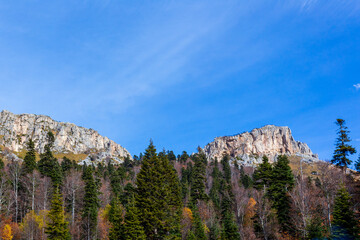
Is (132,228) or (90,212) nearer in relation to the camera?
(132,228)

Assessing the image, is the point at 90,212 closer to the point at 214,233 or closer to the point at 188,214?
the point at 188,214

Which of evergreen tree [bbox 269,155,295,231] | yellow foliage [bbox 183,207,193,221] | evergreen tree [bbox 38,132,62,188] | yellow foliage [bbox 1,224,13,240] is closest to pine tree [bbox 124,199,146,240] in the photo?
yellow foliage [bbox 183,207,193,221]

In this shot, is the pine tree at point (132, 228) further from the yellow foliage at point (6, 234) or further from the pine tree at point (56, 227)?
the yellow foliage at point (6, 234)

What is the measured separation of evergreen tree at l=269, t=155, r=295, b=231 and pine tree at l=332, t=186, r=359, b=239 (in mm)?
6402

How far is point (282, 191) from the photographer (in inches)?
1603

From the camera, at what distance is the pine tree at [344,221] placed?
31234 mm

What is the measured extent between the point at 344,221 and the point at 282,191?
882 cm

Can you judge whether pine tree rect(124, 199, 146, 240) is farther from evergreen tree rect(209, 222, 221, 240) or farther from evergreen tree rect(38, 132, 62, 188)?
evergreen tree rect(38, 132, 62, 188)

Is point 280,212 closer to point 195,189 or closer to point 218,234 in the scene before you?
point 218,234

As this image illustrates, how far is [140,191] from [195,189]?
24.4 m

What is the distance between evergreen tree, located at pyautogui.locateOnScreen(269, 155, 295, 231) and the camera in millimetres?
38906

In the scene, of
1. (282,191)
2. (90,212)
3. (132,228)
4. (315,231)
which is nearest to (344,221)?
(315,231)

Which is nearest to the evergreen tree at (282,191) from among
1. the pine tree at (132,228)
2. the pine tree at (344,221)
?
the pine tree at (344,221)

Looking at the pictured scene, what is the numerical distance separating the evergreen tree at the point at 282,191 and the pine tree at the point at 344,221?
252 inches
